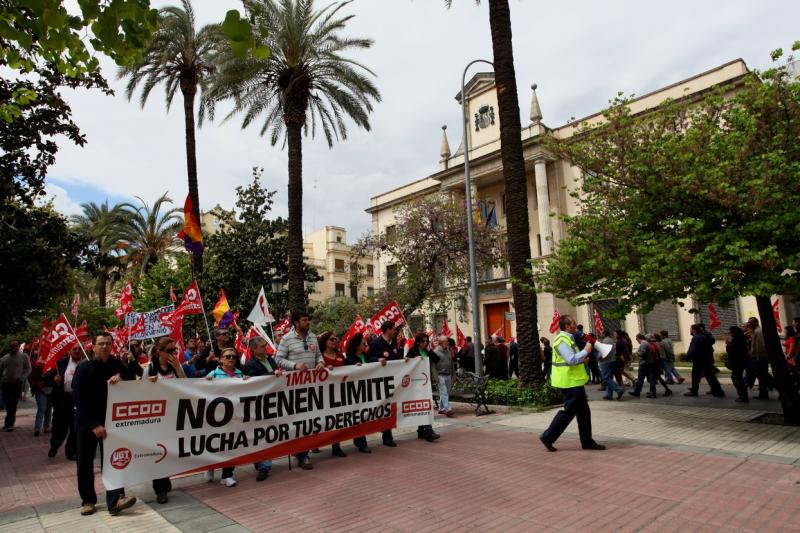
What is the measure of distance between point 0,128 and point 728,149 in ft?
47.8

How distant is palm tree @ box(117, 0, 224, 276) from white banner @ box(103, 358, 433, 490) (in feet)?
49.3

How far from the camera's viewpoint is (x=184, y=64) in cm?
2205

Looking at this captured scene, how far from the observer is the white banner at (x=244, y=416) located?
19.0ft

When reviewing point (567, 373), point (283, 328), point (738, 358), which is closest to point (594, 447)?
point (567, 373)

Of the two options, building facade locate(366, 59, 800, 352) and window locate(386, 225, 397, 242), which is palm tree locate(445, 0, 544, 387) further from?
window locate(386, 225, 397, 242)

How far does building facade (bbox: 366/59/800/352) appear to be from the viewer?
25.4 m

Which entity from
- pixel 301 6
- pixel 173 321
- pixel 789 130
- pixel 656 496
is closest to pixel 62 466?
pixel 173 321

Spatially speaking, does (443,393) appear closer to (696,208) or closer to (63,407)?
(696,208)

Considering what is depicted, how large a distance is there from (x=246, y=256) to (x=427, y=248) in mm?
8635

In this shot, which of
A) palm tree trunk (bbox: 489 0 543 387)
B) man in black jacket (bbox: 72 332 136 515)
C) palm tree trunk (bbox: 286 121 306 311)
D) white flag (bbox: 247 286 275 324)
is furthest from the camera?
palm tree trunk (bbox: 286 121 306 311)

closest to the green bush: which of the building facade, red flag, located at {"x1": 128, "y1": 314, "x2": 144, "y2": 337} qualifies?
red flag, located at {"x1": 128, "y1": 314, "x2": 144, "y2": 337}

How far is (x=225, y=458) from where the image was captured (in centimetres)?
645

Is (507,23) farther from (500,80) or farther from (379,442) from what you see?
(379,442)

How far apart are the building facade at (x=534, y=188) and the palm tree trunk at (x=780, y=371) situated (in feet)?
48.3
